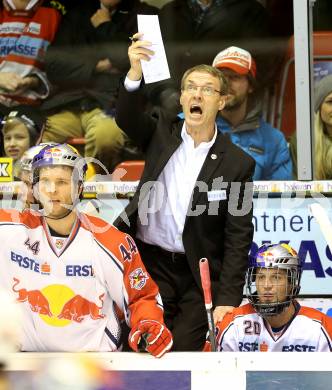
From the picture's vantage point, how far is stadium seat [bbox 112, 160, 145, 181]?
6059 millimetres

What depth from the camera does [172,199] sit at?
196 inches

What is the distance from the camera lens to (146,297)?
425 centimetres

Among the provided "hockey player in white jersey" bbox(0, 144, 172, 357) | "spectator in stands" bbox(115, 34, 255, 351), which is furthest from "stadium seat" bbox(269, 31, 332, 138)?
"hockey player in white jersey" bbox(0, 144, 172, 357)

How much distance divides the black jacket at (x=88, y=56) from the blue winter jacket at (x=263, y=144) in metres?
0.81

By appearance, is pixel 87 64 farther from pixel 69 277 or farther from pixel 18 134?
pixel 69 277

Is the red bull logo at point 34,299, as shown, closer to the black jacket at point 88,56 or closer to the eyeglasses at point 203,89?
the eyeglasses at point 203,89

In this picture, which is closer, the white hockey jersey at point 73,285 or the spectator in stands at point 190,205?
the white hockey jersey at point 73,285

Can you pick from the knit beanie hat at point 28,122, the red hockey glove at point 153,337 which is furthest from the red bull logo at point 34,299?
the knit beanie hat at point 28,122

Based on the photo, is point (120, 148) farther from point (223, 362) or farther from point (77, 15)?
point (223, 362)

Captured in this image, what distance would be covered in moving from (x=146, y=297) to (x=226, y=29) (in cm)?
259

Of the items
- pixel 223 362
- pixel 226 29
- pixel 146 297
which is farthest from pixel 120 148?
pixel 223 362

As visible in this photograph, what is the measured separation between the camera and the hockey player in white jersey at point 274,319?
4730mm

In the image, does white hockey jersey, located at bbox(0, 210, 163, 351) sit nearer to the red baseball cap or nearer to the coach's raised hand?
the coach's raised hand

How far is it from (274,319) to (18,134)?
224cm
